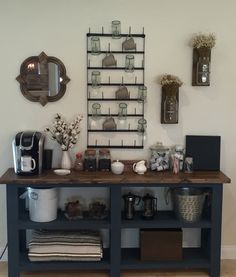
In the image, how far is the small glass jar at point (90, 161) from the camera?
3.17 m

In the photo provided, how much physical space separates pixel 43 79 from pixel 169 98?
38.4 inches

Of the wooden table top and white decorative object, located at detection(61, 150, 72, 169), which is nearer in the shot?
the wooden table top

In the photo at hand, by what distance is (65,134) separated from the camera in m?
3.13

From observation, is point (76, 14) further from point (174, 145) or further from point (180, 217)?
point (180, 217)

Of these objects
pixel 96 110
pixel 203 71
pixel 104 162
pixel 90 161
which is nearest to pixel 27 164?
pixel 90 161

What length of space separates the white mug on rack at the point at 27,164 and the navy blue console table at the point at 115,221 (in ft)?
0.23

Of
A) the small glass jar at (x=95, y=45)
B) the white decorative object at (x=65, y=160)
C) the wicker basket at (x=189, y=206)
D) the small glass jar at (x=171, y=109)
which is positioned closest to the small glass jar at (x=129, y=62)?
the small glass jar at (x=95, y=45)

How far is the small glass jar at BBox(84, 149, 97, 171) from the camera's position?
3.17 meters

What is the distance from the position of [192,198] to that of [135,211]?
19.5 inches

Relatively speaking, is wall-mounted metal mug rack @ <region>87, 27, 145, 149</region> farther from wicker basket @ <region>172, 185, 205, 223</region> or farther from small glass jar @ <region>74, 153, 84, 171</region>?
wicker basket @ <region>172, 185, 205, 223</region>

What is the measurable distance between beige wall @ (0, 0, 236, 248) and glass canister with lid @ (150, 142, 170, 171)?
0.32 feet

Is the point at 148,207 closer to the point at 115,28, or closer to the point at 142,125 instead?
the point at 142,125

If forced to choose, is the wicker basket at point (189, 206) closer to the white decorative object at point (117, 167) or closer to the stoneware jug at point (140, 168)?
the stoneware jug at point (140, 168)

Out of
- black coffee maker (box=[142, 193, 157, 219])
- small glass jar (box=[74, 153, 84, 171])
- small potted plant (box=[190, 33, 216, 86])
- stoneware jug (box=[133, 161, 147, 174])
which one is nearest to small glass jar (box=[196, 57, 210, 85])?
small potted plant (box=[190, 33, 216, 86])
